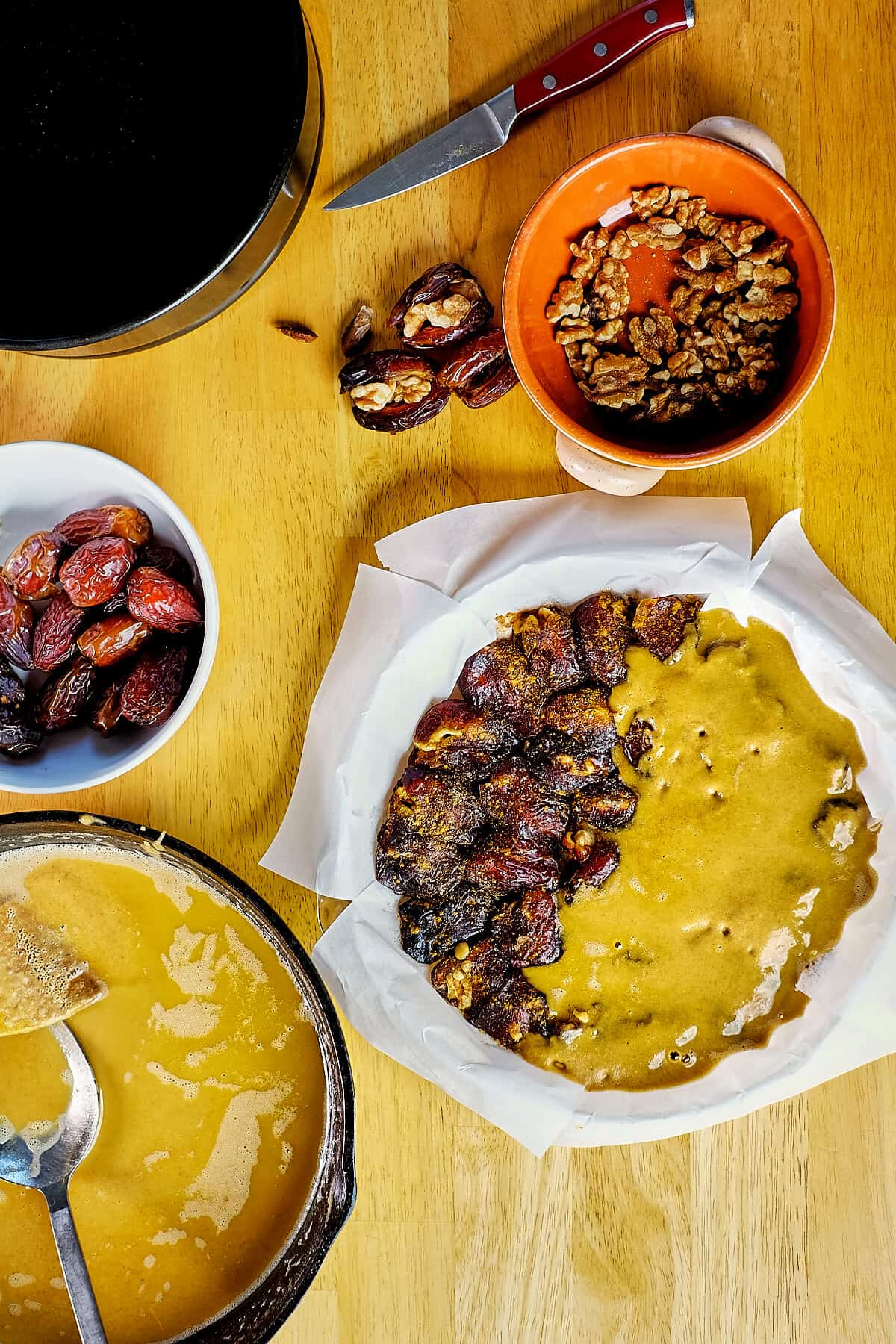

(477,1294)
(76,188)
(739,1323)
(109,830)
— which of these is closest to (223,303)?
(76,188)

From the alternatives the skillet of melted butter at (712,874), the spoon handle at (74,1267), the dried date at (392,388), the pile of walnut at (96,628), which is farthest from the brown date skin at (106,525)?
the spoon handle at (74,1267)

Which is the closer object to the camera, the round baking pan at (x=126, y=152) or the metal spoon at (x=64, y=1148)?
the round baking pan at (x=126, y=152)

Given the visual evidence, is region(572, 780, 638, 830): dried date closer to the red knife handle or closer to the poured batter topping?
the poured batter topping

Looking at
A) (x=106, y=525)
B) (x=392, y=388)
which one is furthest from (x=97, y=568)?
(x=392, y=388)

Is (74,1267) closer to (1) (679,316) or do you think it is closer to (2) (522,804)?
(2) (522,804)

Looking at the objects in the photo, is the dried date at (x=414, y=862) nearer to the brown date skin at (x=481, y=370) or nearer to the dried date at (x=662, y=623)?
the dried date at (x=662, y=623)

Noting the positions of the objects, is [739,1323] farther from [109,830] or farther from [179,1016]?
[109,830]
